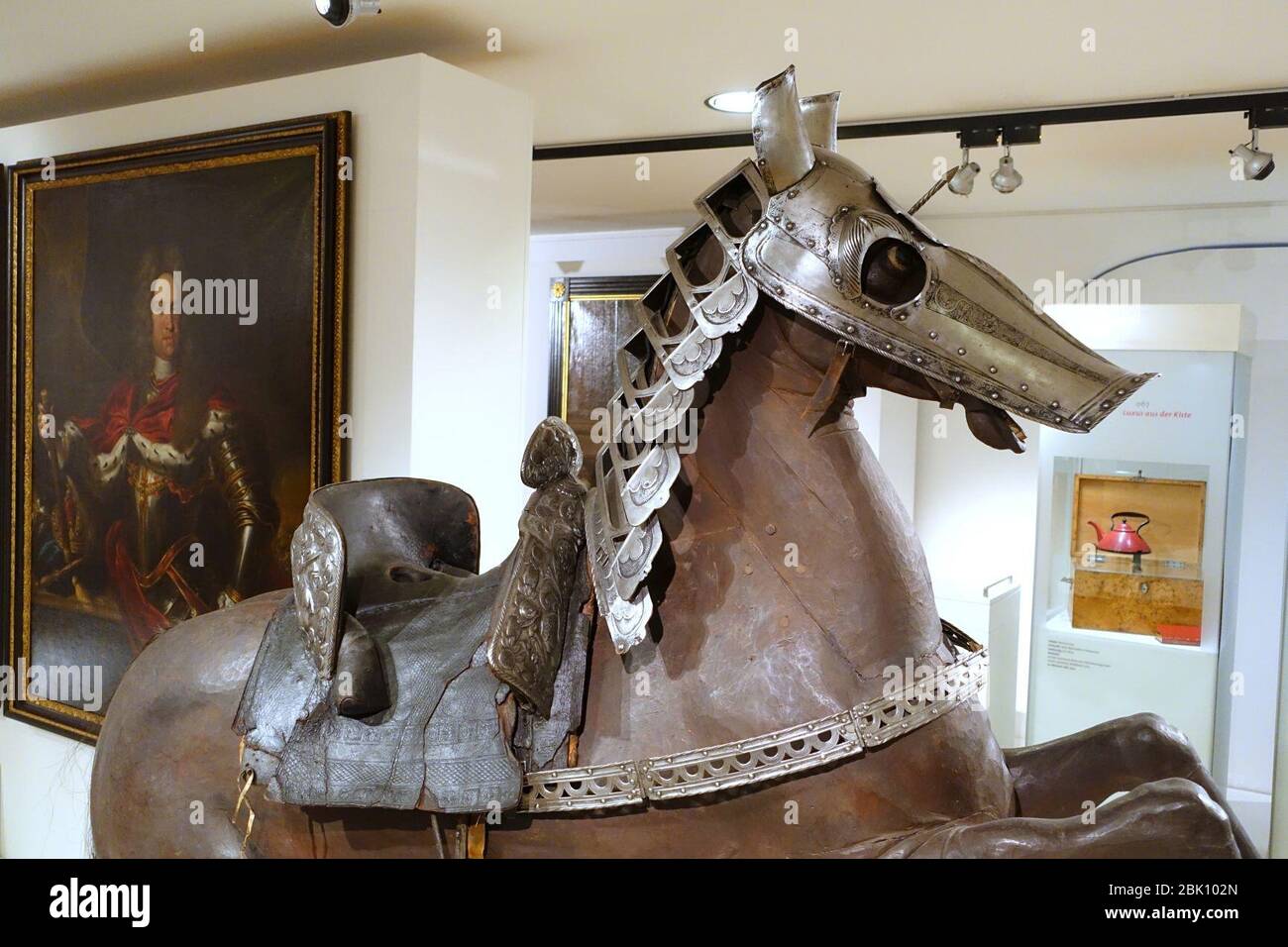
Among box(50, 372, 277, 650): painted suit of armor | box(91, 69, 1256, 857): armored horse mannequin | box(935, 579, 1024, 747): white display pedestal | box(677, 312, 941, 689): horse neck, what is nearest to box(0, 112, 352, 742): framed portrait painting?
box(50, 372, 277, 650): painted suit of armor

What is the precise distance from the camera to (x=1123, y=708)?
4.46m

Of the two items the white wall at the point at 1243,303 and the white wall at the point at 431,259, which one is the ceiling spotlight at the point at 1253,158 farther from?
the white wall at the point at 431,259

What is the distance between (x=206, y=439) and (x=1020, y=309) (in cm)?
315

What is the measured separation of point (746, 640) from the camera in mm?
1398

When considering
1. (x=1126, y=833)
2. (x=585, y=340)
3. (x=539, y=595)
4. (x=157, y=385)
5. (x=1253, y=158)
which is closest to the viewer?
(x=1126, y=833)

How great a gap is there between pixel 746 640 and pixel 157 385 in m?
3.22

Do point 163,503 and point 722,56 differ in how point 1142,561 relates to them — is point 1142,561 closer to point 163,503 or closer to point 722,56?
point 722,56

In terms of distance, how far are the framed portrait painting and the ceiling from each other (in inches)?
12.1

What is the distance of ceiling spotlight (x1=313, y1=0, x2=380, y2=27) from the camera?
2539 millimetres

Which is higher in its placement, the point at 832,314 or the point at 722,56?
the point at 722,56

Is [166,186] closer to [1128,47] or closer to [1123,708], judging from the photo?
[1128,47]

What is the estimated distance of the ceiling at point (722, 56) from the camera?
2.94m

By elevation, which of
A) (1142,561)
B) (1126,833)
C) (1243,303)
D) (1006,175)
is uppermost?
(1006,175)

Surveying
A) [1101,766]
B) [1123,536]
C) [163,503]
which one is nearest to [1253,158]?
[1123,536]
